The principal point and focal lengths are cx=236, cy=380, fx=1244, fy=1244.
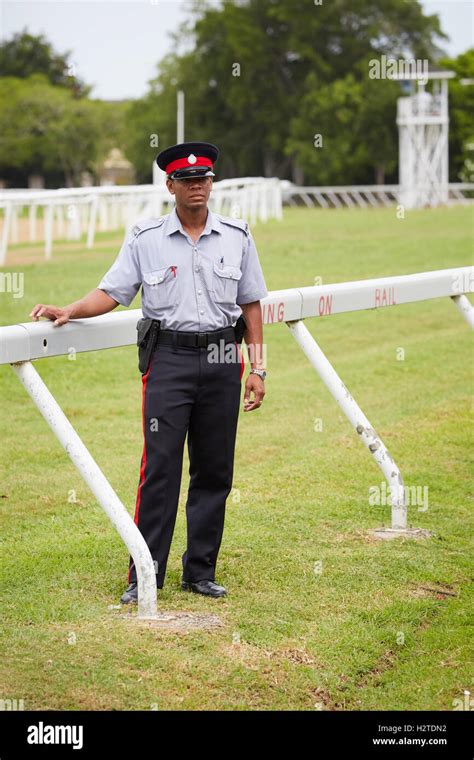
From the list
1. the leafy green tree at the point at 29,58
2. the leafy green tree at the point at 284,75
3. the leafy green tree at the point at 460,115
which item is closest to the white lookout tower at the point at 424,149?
the leafy green tree at the point at 460,115

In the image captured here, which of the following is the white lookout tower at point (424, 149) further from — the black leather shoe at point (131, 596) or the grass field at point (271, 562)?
the black leather shoe at point (131, 596)

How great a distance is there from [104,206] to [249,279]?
756 inches

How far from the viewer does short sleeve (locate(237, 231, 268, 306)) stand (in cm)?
491

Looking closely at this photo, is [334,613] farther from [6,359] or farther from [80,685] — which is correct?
[6,359]

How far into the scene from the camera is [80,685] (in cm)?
407

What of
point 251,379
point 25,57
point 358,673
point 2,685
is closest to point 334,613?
point 358,673

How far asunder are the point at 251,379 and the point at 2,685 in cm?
159

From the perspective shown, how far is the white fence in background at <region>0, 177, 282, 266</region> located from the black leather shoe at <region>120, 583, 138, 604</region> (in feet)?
39.2

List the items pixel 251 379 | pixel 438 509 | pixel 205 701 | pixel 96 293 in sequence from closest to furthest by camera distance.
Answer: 1. pixel 205 701
2. pixel 96 293
3. pixel 251 379
4. pixel 438 509

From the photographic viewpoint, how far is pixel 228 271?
15.6 feet

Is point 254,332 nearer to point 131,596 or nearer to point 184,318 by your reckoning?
point 184,318

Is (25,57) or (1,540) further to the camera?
(25,57)

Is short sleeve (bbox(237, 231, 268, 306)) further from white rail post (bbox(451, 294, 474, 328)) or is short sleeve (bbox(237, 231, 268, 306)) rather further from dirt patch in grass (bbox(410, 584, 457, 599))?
white rail post (bbox(451, 294, 474, 328))

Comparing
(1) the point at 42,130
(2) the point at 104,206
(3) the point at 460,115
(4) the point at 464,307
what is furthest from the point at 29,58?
(4) the point at 464,307
